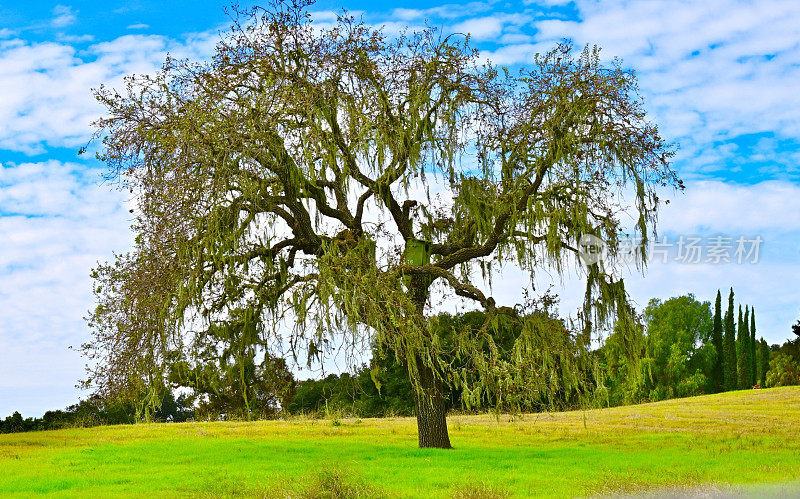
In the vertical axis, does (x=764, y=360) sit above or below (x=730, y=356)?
below

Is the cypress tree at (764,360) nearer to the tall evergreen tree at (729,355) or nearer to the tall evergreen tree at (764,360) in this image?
the tall evergreen tree at (764,360)

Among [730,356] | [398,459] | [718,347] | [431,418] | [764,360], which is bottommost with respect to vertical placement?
[764,360]

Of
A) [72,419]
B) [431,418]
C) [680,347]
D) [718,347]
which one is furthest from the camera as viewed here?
[680,347]

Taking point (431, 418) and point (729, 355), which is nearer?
point (431, 418)

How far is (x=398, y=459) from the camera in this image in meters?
14.2

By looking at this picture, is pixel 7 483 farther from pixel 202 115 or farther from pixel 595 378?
pixel 595 378

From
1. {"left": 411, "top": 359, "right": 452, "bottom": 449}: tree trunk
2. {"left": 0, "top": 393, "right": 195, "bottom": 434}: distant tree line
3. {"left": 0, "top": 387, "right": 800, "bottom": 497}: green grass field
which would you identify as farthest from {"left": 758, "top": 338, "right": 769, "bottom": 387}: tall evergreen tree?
{"left": 411, "top": 359, "right": 452, "bottom": 449}: tree trunk

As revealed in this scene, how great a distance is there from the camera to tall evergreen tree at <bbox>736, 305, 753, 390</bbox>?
159 ft

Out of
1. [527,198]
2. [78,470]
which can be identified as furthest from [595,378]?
[78,470]

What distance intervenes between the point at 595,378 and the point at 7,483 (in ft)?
37.7

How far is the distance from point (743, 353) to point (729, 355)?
178cm

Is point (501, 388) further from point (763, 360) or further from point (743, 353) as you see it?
point (763, 360)

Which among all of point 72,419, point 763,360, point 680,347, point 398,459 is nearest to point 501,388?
point 398,459

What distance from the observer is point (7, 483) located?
41.3 ft
